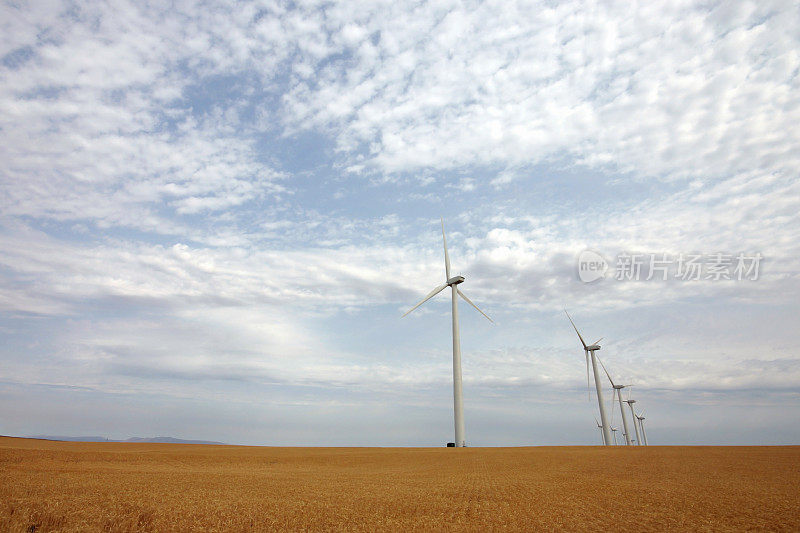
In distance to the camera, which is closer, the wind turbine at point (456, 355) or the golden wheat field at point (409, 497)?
the golden wheat field at point (409, 497)

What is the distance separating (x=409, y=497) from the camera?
20.1 meters

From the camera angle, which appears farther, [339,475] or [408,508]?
[339,475]

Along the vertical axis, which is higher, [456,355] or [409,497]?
[456,355]

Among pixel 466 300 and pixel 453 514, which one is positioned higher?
pixel 466 300

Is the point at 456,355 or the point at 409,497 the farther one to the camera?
the point at 456,355

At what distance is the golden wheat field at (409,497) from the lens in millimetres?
15422

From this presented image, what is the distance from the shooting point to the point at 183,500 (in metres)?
19.1

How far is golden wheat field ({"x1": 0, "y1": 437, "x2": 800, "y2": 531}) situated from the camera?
1542 cm

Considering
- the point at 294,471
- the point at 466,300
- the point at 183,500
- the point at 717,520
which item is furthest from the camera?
the point at 466,300

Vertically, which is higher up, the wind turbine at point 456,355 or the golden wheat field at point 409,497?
the wind turbine at point 456,355

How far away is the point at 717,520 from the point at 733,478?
491 inches

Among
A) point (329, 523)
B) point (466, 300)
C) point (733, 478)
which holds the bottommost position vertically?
point (329, 523)

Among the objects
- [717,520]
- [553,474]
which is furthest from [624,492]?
[553,474]

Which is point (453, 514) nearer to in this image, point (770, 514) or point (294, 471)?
point (770, 514)
